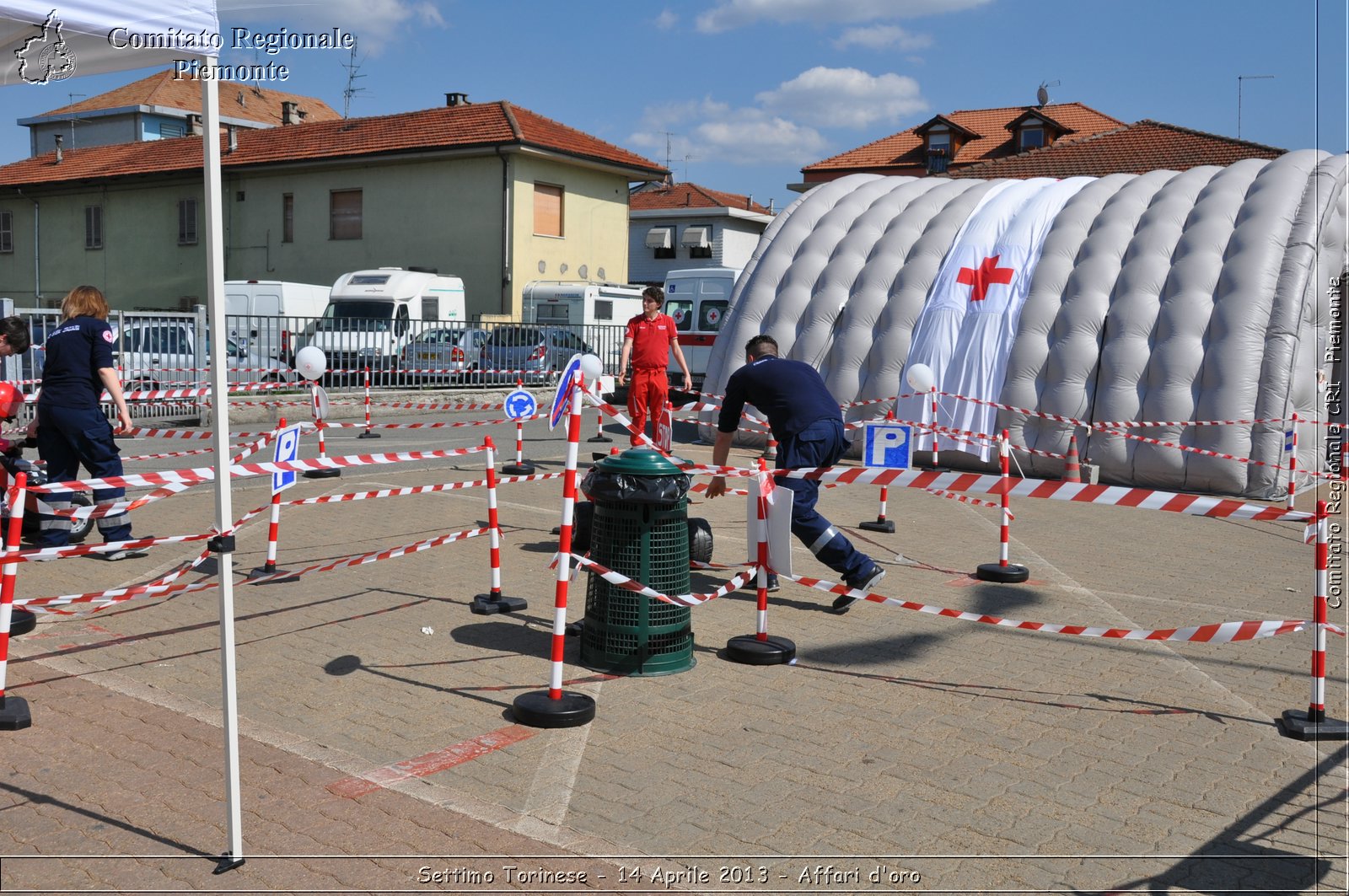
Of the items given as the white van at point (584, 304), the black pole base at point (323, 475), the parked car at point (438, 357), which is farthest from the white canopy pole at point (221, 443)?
the white van at point (584, 304)

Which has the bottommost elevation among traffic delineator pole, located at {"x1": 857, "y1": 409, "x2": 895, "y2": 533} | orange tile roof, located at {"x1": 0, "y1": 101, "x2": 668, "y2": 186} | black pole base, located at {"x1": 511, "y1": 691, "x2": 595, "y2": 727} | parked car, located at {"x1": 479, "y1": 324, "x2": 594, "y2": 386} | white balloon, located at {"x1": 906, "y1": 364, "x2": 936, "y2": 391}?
black pole base, located at {"x1": 511, "y1": 691, "x2": 595, "y2": 727}

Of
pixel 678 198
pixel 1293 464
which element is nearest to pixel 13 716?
pixel 1293 464

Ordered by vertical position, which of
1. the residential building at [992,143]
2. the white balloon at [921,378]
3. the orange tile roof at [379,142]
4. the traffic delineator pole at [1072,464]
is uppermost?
the residential building at [992,143]

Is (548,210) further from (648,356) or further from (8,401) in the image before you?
(8,401)

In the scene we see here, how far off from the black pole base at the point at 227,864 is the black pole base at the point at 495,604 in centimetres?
349

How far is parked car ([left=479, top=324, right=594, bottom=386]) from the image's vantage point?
24.5 m

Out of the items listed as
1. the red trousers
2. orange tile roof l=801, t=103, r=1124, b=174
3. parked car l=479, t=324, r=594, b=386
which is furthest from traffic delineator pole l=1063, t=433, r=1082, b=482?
orange tile roof l=801, t=103, r=1124, b=174

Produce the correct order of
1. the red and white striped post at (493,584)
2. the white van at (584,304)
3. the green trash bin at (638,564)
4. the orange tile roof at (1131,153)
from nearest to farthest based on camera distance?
1. the green trash bin at (638,564)
2. the red and white striped post at (493,584)
3. the white van at (584,304)
4. the orange tile roof at (1131,153)

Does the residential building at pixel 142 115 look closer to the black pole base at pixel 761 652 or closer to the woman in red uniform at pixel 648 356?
the woman in red uniform at pixel 648 356

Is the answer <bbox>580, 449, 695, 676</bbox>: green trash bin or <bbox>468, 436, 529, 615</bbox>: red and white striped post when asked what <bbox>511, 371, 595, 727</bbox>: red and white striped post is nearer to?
<bbox>580, 449, 695, 676</bbox>: green trash bin

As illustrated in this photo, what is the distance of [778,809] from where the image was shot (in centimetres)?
452

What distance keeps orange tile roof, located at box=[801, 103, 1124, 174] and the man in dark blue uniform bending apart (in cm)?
4683

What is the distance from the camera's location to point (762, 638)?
6.60 m

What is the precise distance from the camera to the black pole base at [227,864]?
3875mm
